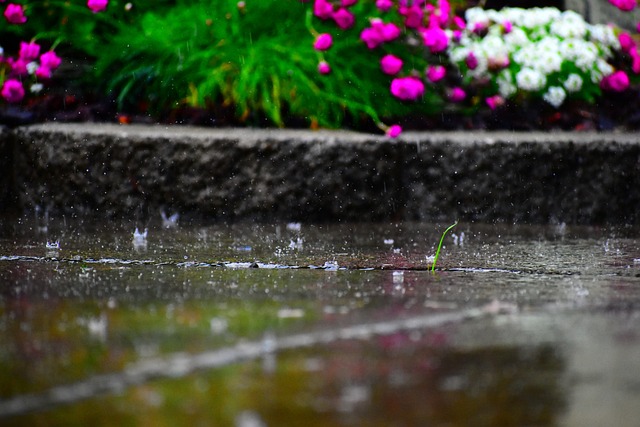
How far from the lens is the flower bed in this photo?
14.8 ft

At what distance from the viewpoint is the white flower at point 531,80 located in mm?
4781

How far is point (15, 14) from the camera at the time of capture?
490cm

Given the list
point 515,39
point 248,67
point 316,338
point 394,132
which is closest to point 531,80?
point 515,39

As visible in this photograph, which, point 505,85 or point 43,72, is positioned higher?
point 43,72

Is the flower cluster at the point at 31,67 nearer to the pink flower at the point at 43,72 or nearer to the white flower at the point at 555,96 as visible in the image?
the pink flower at the point at 43,72

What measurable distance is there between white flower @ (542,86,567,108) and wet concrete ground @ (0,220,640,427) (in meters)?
1.81

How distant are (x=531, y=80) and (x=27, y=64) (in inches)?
96.8

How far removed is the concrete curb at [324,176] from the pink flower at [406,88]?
0.39 meters

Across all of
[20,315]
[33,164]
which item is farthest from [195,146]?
[20,315]

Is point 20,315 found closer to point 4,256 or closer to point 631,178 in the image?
point 4,256

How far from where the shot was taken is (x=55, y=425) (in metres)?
1.24

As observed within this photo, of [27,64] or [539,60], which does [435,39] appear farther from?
[27,64]

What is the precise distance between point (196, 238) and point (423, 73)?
68.3 inches

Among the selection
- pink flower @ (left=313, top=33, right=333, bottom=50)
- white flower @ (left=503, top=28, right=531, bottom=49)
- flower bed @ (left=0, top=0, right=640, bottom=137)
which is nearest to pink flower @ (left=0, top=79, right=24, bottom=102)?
flower bed @ (left=0, top=0, right=640, bottom=137)
